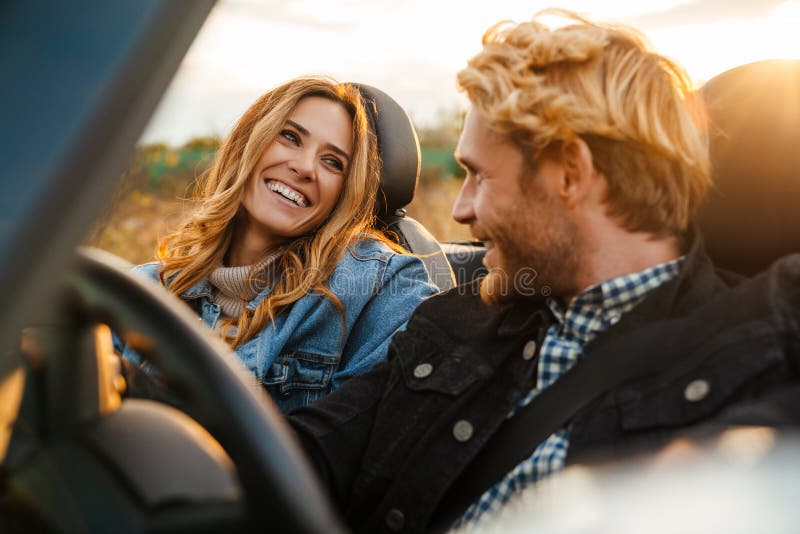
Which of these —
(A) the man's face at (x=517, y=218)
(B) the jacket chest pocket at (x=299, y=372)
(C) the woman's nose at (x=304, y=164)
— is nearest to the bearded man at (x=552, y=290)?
(A) the man's face at (x=517, y=218)

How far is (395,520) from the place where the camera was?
1.39m

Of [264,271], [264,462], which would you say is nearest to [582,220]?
[264,462]

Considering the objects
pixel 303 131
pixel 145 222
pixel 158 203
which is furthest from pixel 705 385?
pixel 158 203

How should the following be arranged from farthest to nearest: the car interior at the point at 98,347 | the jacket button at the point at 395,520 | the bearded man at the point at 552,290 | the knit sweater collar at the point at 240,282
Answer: the knit sweater collar at the point at 240,282
the jacket button at the point at 395,520
the bearded man at the point at 552,290
the car interior at the point at 98,347

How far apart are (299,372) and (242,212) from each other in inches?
25.8

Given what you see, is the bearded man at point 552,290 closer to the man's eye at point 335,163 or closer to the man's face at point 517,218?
the man's face at point 517,218

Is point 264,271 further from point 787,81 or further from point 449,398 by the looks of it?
point 787,81

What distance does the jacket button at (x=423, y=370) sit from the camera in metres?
1.53

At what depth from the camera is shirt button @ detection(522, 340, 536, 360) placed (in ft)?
4.81

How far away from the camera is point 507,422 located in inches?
56.2

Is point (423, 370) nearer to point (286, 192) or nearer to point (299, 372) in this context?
point (299, 372)

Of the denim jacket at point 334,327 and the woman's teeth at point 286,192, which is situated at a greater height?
the woman's teeth at point 286,192

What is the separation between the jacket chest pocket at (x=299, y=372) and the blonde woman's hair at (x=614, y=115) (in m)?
0.93

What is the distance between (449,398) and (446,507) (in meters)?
0.21
